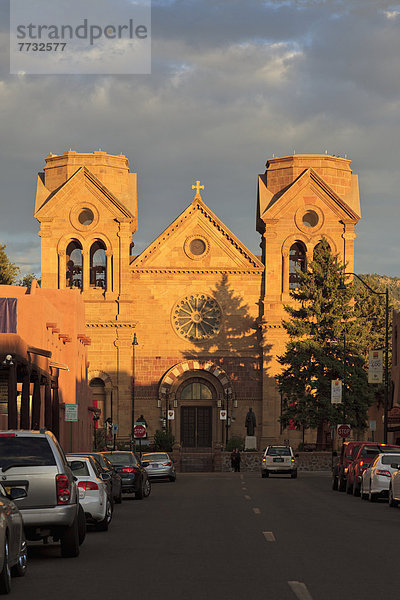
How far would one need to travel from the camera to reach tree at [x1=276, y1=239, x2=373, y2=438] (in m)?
69.6

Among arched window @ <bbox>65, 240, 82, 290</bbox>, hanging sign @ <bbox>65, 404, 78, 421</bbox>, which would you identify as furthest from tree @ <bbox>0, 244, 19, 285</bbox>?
hanging sign @ <bbox>65, 404, 78, 421</bbox>

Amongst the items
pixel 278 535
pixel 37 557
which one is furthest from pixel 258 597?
pixel 278 535

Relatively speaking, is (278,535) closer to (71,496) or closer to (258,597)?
(71,496)

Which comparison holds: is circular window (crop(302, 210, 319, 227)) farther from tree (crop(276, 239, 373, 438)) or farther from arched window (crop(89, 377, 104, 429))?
arched window (crop(89, 377, 104, 429))

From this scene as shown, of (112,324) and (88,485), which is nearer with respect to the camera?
(88,485)

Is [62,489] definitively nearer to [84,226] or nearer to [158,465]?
[158,465]

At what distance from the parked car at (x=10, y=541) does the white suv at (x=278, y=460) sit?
40.9 m

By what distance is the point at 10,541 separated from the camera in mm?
11547

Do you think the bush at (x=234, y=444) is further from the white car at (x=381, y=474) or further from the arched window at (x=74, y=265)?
the white car at (x=381, y=474)

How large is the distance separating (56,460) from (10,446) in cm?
63

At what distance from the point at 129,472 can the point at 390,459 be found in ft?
24.6

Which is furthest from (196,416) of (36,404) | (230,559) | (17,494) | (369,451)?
(17,494)

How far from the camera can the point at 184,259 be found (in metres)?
76.9

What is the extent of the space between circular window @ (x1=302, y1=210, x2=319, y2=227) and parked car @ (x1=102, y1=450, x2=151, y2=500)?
156 ft
